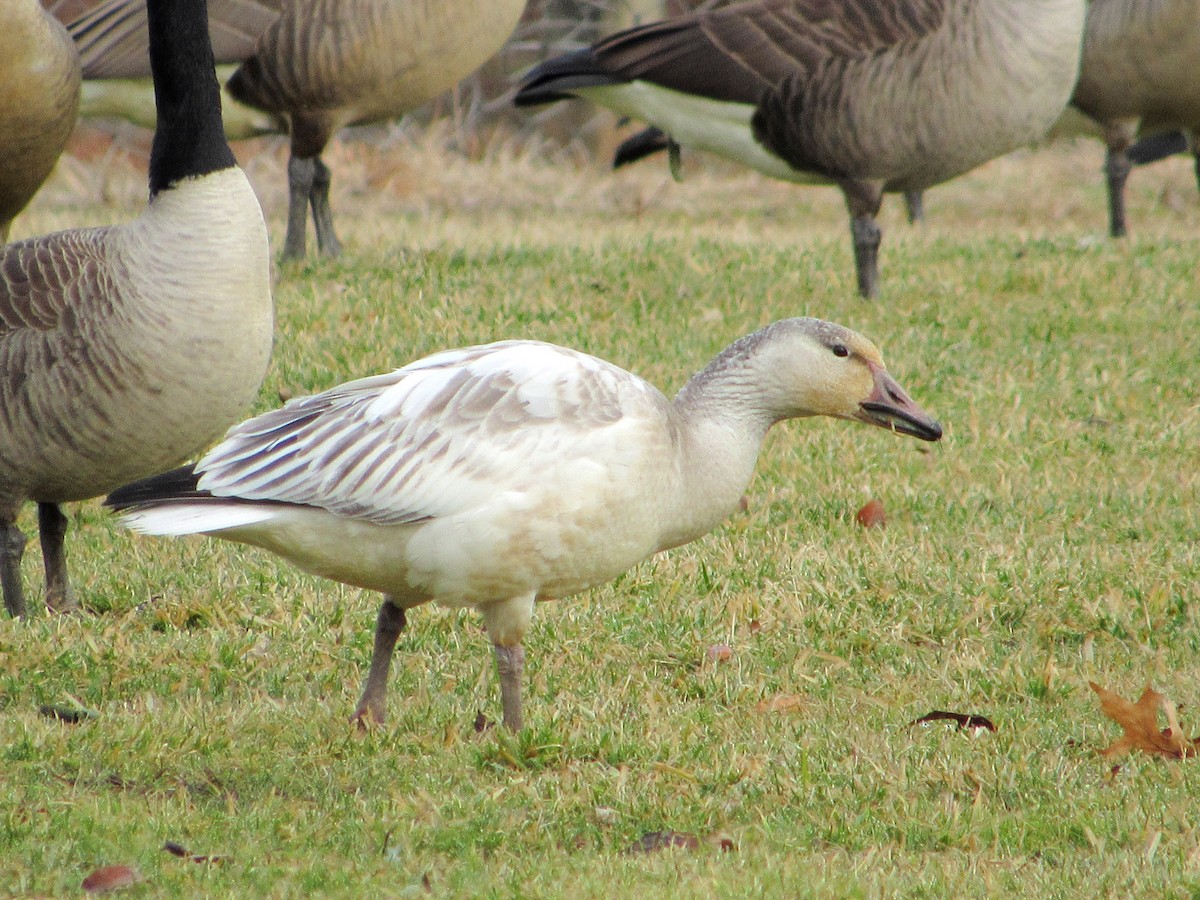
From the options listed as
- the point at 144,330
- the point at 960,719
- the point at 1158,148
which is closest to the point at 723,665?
the point at 960,719

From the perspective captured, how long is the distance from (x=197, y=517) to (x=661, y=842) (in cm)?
144

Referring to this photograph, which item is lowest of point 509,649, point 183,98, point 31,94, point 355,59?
point 509,649

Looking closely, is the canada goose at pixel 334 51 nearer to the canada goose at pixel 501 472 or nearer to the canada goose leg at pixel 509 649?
the canada goose at pixel 501 472

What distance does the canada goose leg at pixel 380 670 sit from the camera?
425 cm

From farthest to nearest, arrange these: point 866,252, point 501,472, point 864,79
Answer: point 866,252, point 864,79, point 501,472

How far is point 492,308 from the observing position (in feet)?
27.8

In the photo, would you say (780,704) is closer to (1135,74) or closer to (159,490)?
(159,490)

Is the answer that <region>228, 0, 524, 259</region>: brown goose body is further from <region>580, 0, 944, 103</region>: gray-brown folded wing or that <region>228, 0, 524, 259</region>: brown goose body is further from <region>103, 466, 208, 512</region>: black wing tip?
<region>103, 466, 208, 512</region>: black wing tip

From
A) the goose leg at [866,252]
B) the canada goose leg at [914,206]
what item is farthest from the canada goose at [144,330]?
the canada goose leg at [914,206]

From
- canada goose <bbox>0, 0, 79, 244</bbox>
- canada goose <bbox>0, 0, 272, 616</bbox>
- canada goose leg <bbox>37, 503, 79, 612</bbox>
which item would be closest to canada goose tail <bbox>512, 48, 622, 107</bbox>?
canada goose <bbox>0, 0, 79, 244</bbox>

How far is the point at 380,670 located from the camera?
14.1ft

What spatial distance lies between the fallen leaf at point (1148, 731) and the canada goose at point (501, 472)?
93cm

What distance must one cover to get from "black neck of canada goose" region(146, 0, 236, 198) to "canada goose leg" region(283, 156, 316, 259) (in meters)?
4.21

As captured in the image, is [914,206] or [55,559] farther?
[914,206]
